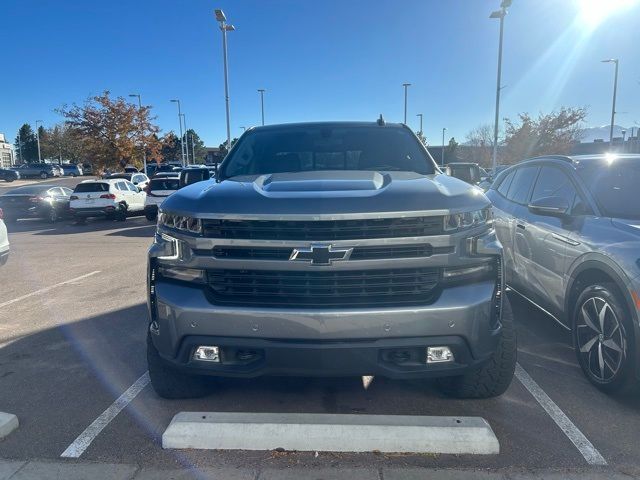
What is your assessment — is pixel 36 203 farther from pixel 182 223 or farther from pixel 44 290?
pixel 182 223

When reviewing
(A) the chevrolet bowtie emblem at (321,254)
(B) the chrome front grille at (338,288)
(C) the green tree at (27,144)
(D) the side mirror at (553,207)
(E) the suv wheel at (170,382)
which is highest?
(C) the green tree at (27,144)

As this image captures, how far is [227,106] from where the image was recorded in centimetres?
2480

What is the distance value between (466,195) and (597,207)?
161cm

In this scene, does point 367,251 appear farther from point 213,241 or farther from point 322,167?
point 322,167

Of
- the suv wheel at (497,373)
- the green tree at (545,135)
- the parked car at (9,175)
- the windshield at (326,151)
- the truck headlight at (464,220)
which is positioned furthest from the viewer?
the parked car at (9,175)

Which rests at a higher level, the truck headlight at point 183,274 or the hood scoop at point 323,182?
the hood scoop at point 323,182

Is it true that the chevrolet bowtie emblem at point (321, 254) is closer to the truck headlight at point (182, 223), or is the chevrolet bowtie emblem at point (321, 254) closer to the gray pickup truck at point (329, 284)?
the gray pickup truck at point (329, 284)

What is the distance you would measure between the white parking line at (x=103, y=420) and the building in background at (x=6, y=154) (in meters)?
102

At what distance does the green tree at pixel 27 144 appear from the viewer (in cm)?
8578

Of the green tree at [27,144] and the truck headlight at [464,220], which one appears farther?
the green tree at [27,144]

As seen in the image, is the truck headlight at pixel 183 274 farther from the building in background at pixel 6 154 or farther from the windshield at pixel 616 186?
the building in background at pixel 6 154

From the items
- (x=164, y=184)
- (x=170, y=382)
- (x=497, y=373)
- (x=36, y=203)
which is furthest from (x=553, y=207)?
(x=36, y=203)

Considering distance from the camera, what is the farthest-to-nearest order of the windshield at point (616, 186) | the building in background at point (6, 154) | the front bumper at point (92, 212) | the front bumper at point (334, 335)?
the building in background at point (6, 154), the front bumper at point (92, 212), the windshield at point (616, 186), the front bumper at point (334, 335)

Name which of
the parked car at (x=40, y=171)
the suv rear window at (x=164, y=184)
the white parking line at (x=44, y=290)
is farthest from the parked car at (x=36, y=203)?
the parked car at (x=40, y=171)
